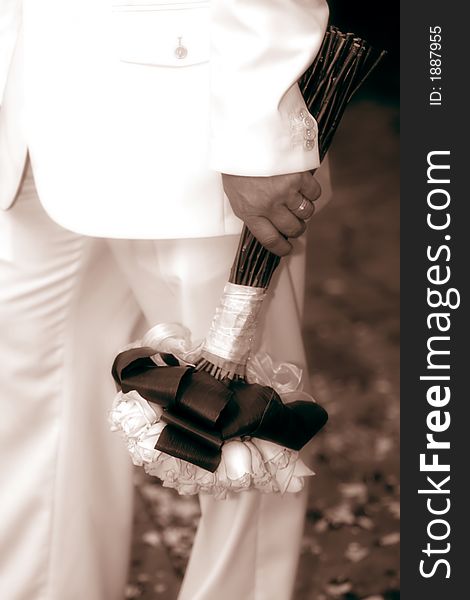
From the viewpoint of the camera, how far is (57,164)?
4.36ft

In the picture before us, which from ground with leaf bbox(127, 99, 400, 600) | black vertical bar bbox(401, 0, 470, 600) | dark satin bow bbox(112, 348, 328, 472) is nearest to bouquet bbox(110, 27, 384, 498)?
dark satin bow bbox(112, 348, 328, 472)

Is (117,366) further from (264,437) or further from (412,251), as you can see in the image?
(412,251)

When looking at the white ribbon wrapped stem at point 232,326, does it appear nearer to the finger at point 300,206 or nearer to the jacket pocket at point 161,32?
the finger at point 300,206

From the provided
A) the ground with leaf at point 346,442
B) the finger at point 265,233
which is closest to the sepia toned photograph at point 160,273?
the finger at point 265,233

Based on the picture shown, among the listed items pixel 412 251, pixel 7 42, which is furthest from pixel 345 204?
pixel 7 42

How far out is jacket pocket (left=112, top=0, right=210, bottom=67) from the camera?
4.07 ft

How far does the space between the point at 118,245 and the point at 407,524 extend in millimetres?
756

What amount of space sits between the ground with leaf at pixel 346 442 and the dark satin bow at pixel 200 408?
0.88m

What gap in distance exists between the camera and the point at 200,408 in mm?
1226

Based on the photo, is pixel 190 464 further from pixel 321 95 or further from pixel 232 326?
pixel 321 95

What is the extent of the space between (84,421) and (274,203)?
22.2 inches

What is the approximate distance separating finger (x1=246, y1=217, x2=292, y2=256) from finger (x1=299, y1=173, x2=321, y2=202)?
0.19 ft

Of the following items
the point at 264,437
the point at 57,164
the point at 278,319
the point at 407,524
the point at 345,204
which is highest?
the point at 345,204

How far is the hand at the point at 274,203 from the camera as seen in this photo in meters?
1.25
